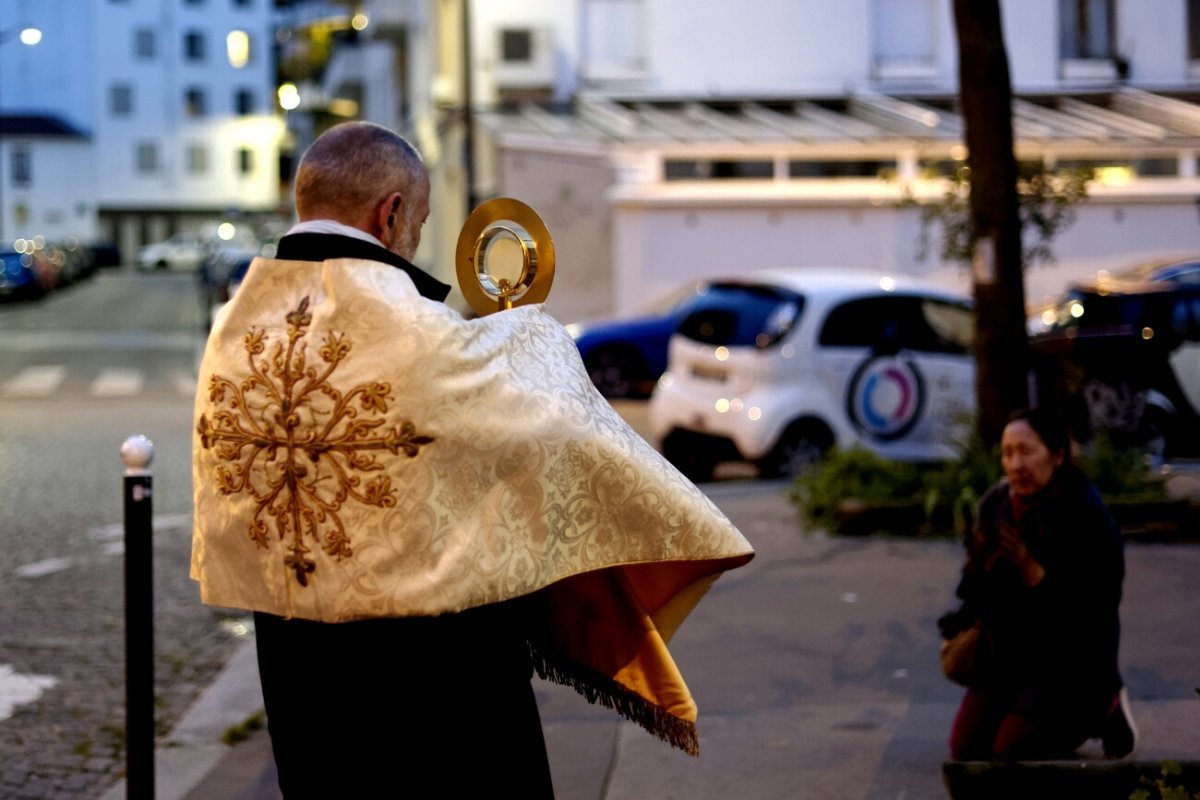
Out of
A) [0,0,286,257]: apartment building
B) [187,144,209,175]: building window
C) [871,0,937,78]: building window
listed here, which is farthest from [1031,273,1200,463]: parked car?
[187,144,209,175]: building window

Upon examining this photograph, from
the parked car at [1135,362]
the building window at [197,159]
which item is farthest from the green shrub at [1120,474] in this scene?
the building window at [197,159]

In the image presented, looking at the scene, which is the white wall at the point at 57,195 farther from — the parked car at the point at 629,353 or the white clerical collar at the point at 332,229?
the white clerical collar at the point at 332,229

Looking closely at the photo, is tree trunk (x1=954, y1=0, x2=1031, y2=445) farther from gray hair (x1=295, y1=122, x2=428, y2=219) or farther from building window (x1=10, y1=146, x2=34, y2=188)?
building window (x1=10, y1=146, x2=34, y2=188)

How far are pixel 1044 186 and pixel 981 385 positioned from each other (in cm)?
141

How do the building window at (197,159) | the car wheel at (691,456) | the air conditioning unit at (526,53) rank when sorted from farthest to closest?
the building window at (197,159)
the air conditioning unit at (526,53)
the car wheel at (691,456)

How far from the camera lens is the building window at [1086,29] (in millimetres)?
30000

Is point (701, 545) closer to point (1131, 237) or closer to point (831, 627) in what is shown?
point (831, 627)

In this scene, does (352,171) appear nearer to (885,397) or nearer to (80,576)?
(80,576)

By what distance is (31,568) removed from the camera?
30.9ft

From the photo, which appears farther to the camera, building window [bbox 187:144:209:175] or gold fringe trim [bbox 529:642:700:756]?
building window [bbox 187:144:209:175]

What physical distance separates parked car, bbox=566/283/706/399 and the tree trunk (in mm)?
8717

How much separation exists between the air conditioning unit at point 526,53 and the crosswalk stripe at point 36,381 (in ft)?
32.9

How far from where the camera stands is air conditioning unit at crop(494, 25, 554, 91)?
96.8 feet

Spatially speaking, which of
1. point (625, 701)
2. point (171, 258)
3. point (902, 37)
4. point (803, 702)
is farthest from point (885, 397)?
point (171, 258)
